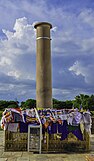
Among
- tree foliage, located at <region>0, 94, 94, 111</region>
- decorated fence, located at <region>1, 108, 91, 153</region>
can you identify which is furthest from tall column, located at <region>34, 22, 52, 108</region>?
tree foliage, located at <region>0, 94, 94, 111</region>

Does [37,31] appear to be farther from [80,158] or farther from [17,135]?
[80,158]

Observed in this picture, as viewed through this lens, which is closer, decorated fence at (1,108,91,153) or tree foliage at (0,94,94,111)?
decorated fence at (1,108,91,153)

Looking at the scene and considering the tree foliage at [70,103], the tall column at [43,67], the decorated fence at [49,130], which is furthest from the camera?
the tree foliage at [70,103]

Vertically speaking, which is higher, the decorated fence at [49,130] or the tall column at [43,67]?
the tall column at [43,67]

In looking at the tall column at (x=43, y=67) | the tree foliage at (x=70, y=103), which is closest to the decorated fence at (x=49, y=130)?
the tall column at (x=43, y=67)

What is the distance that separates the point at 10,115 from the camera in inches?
472

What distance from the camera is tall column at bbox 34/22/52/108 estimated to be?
1523 cm

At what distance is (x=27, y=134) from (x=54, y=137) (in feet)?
3.88

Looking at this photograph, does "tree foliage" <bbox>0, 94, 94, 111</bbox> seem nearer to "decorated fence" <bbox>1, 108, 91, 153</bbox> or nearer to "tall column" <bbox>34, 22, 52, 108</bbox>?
"tall column" <bbox>34, 22, 52, 108</bbox>

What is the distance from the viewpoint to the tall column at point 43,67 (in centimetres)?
1523

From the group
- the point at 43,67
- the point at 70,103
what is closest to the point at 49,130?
the point at 43,67

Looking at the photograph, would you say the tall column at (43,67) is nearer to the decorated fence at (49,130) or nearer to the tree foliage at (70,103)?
the decorated fence at (49,130)

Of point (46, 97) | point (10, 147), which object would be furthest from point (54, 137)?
point (46, 97)

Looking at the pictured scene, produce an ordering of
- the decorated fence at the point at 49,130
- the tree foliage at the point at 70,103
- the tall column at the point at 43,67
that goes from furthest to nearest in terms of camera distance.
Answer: the tree foliage at the point at 70,103 < the tall column at the point at 43,67 < the decorated fence at the point at 49,130
